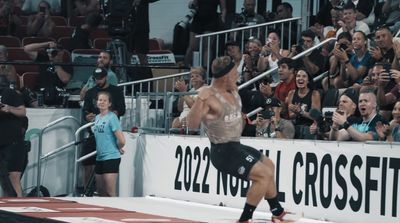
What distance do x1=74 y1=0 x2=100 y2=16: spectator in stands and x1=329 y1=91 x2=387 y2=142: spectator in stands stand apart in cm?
1201

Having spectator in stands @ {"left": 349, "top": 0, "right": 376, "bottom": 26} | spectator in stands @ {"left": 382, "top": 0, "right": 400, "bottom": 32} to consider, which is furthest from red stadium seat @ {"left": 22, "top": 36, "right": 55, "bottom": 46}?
spectator in stands @ {"left": 382, "top": 0, "right": 400, "bottom": 32}

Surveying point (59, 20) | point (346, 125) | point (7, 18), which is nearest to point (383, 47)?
point (346, 125)

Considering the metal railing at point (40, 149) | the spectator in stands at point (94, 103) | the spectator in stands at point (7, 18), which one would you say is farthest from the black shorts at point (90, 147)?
the spectator in stands at point (7, 18)

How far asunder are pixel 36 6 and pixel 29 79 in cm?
449

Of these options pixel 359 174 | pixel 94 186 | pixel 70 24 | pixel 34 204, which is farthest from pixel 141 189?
pixel 70 24

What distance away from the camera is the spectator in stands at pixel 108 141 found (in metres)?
17.7

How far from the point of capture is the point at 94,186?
750 inches

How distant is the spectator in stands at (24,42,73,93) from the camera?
20625 millimetres

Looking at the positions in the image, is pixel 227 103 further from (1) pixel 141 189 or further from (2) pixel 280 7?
(2) pixel 280 7

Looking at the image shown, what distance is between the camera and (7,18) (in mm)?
24578

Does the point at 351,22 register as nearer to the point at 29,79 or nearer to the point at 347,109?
the point at 347,109

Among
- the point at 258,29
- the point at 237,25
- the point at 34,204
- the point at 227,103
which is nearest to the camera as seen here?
the point at 227,103

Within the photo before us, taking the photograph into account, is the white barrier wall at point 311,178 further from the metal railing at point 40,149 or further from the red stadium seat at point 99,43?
the red stadium seat at point 99,43

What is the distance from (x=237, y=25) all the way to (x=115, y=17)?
2.35m
